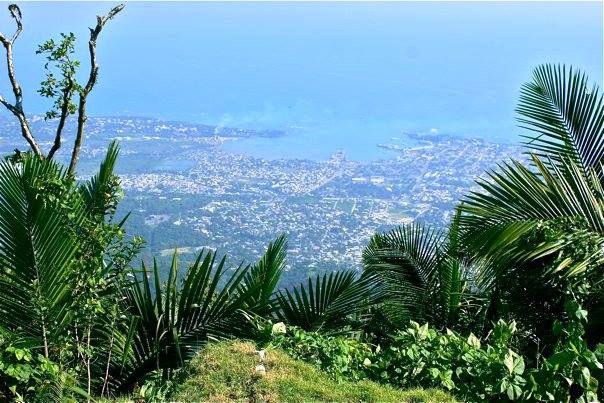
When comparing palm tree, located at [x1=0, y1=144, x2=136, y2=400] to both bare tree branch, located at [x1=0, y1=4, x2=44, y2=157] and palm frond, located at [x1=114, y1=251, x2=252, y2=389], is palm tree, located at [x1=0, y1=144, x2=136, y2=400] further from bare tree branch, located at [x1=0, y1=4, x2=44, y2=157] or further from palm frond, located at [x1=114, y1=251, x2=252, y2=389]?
bare tree branch, located at [x1=0, y1=4, x2=44, y2=157]

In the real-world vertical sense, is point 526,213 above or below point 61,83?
below

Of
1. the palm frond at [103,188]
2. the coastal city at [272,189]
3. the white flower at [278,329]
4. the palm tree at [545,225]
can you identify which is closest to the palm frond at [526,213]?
the palm tree at [545,225]

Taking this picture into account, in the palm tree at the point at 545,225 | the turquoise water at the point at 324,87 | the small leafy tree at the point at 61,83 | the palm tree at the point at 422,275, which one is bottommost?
the palm tree at the point at 422,275

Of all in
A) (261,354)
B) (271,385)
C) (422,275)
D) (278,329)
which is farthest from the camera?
(422,275)

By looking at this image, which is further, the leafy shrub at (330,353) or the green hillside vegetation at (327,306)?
the leafy shrub at (330,353)

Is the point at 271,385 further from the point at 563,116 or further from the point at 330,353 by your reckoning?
the point at 563,116

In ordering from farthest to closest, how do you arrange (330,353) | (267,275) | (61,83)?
(61,83), (267,275), (330,353)

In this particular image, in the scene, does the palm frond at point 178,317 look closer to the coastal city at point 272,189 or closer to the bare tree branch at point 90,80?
the bare tree branch at point 90,80

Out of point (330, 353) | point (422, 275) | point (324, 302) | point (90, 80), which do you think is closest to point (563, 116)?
point (422, 275)
